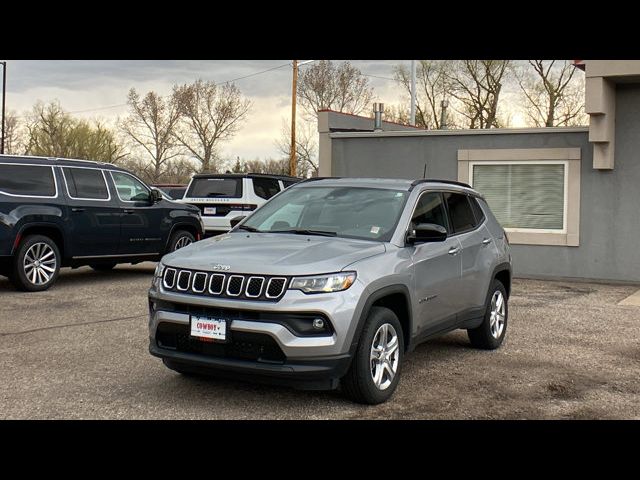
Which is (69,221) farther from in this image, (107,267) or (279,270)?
(279,270)

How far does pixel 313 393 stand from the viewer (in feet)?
18.7

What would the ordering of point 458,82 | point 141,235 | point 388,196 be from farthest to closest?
point 458,82 → point 141,235 → point 388,196

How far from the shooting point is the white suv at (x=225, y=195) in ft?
47.8

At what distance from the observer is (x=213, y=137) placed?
55469mm

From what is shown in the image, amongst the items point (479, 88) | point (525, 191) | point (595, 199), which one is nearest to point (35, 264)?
point (525, 191)

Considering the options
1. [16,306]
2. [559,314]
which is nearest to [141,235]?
[16,306]

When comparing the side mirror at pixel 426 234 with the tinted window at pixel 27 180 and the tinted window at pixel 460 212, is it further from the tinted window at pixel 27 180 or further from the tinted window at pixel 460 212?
the tinted window at pixel 27 180

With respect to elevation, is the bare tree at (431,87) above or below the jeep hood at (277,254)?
above

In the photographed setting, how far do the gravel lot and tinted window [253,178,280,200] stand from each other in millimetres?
5139

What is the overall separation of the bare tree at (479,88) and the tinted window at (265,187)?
92.1 feet

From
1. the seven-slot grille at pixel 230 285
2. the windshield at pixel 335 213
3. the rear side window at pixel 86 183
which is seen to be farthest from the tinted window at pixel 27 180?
the seven-slot grille at pixel 230 285

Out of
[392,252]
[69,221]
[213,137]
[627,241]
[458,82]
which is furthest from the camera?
[213,137]

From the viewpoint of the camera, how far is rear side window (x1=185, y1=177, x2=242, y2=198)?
14703mm

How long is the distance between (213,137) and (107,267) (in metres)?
42.0
